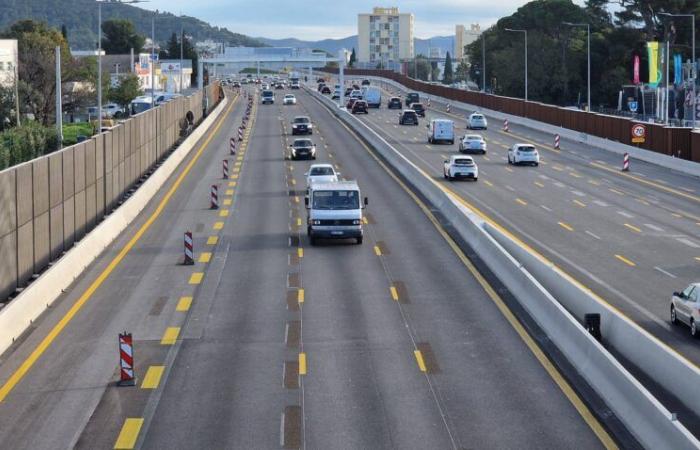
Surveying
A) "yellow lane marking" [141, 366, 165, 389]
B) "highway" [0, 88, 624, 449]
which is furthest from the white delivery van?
"yellow lane marking" [141, 366, 165, 389]

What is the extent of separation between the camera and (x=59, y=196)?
34.7 m

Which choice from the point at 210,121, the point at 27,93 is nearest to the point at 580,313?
the point at 210,121

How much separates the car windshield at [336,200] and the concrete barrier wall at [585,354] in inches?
158

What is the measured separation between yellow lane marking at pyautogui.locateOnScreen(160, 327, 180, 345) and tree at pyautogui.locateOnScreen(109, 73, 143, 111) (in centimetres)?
11724

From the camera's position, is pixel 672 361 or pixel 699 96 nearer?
pixel 672 361

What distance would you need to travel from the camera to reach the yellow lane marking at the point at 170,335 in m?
26.3

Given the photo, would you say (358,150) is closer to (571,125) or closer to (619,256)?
(571,125)

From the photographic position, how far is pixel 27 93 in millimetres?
104500

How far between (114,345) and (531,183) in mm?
37641

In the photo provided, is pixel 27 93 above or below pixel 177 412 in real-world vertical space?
above

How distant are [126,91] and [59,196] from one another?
111338mm

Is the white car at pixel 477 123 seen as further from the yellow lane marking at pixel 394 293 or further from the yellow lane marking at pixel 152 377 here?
the yellow lane marking at pixel 152 377

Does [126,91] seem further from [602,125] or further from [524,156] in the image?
[524,156]

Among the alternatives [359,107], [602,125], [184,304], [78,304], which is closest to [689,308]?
[184,304]
